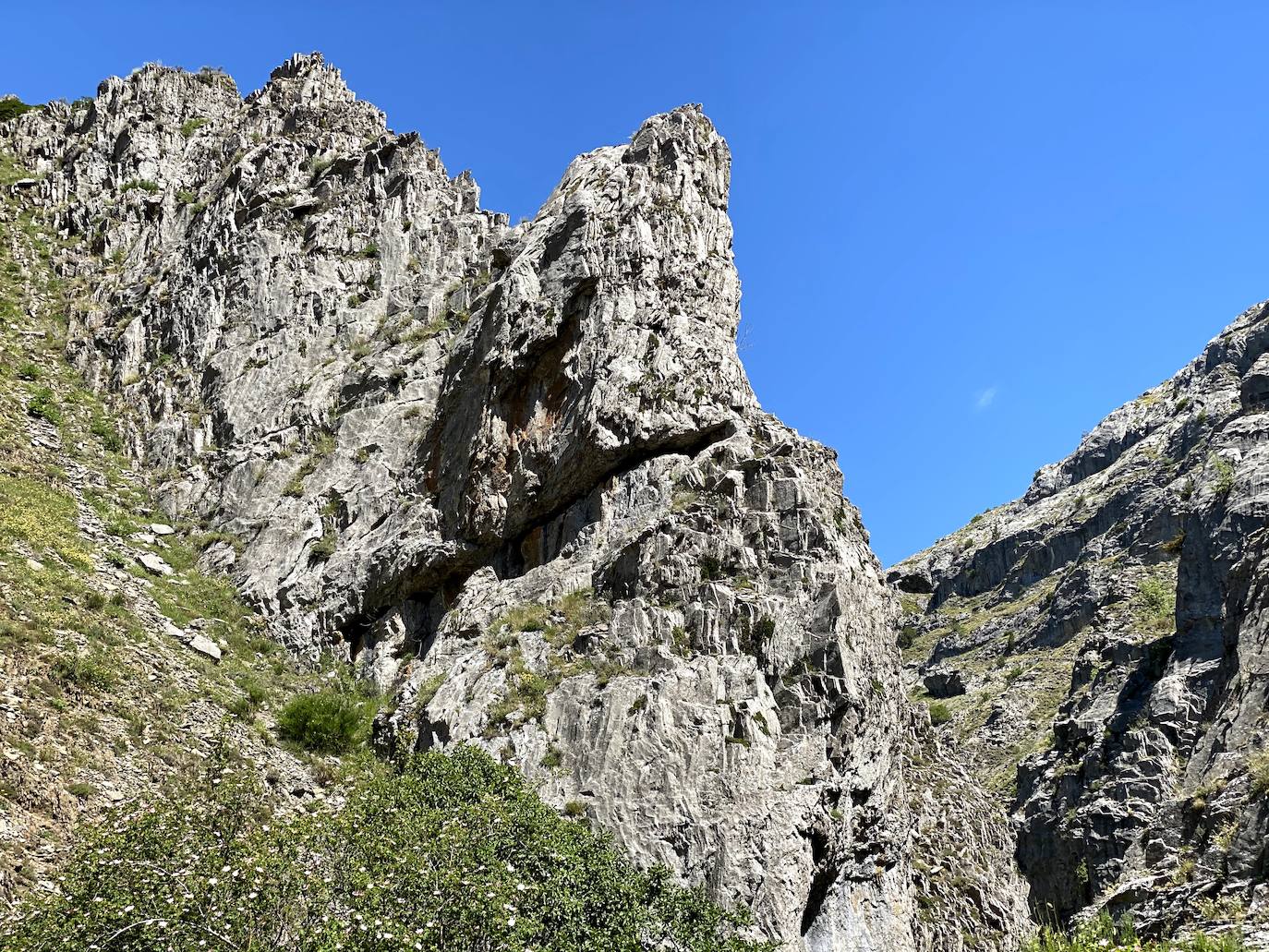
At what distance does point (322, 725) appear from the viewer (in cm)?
3070

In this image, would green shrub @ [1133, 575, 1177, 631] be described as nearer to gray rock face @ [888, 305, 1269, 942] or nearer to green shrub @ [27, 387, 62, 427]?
→ gray rock face @ [888, 305, 1269, 942]

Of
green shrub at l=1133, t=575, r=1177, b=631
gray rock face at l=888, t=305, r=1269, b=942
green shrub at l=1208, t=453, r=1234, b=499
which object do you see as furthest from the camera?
green shrub at l=1133, t=575, r=1177, b=631

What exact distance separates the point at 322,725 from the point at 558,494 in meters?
11.0

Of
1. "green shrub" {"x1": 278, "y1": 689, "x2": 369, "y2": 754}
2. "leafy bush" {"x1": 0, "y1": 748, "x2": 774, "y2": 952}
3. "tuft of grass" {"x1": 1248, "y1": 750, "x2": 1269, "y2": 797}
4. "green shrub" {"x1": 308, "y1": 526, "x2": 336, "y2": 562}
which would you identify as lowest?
"leafy bush" {"x1": 0, "y1": 748, "x2": 774, "y2": 952}

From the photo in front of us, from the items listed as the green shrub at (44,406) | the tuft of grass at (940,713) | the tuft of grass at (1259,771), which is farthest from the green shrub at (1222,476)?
the green shrub at (44,406)

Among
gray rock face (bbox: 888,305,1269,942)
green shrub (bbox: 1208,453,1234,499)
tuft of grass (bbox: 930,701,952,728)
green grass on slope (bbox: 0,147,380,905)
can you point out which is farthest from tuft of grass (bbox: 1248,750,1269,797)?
tuft of grass (bbox: 930,701,952,728)

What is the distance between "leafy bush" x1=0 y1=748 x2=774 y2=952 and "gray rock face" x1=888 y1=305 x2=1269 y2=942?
10.1 metres

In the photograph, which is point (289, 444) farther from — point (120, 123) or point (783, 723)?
point (120, 123)

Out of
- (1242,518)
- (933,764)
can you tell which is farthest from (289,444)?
(1242,518)

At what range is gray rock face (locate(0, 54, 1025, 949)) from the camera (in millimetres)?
28141

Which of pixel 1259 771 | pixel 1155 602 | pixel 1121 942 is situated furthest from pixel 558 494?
pixel 1155 602

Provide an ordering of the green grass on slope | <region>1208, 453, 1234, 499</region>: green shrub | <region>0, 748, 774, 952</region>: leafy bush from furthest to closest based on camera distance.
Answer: <region>1208, 453, 1234, 499</region>: green shrub
the green grass on slope
<region>0, 748, 774, 952</region>: leafy bush

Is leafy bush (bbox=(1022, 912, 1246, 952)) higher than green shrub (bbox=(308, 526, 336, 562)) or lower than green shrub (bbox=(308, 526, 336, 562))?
lower

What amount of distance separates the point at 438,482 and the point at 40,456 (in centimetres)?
1452
